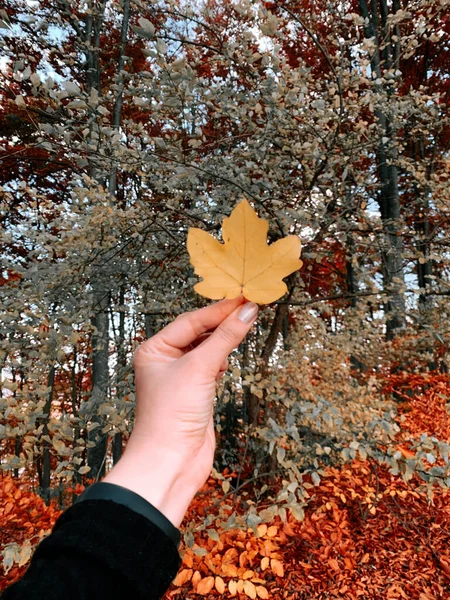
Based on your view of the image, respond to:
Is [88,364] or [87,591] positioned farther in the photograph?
[88,364]

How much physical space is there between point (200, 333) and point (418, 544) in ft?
11.0

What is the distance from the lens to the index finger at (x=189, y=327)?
1.02m

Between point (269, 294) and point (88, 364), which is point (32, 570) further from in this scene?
point (88, 364)

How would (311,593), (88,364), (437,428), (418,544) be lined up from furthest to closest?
1. (88,364)
2. (437,428)
3. (418,544)
4. (311,593)

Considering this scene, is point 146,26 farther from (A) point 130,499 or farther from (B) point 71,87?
(A) point 130,499

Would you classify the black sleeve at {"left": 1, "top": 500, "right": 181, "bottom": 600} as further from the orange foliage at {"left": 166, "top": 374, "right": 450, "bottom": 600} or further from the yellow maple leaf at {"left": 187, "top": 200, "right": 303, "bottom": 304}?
the orange foliage at {"left": 166, "top": 374, "right": 450, "bottom": 600}

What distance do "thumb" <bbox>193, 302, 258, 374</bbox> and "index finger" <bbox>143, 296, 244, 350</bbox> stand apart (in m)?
0.08

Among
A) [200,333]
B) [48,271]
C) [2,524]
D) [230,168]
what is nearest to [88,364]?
[2,524]

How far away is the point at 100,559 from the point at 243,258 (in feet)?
2.04

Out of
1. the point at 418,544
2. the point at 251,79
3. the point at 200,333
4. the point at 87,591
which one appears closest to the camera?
the point at 87,591

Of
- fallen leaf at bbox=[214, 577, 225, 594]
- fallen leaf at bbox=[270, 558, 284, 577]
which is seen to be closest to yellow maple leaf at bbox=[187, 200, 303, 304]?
fallen leaf at bbox=[214, 577, 225, 594]

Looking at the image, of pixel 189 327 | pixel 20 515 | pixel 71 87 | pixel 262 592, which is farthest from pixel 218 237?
pixel 20 515

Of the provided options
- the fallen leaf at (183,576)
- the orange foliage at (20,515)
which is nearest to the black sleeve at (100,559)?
the fallen leaf at (183,576)

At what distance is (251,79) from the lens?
113 inches
